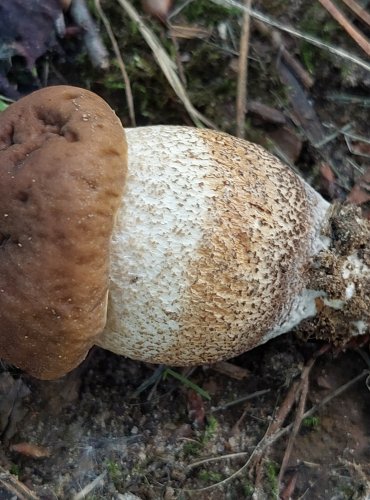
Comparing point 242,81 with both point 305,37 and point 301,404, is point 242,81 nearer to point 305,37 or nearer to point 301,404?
point 305,37

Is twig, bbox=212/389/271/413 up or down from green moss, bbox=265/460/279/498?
up

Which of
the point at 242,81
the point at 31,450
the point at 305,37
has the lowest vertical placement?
the point at 31,450

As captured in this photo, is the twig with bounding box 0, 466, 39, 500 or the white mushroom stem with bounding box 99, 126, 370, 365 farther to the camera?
the twig with bounding box 0, 466, 39, 500

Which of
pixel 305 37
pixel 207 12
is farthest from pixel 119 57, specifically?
pixel 305 37

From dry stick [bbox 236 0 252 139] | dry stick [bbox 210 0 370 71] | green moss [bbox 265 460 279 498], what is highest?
→ dry stick [bbox 210 0 370 71]

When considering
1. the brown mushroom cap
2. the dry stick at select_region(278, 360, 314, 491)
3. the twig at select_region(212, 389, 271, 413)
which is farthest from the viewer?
the twig at select_region(212, 389, 271, 413)

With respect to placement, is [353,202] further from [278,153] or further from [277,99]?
[277,99]

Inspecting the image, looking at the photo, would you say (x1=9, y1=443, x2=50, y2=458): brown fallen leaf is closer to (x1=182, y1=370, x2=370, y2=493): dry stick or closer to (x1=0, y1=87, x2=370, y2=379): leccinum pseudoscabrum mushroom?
(x1=0, y1=87, x2=370, y2=379): leccinum pseudoscabrum mushroom

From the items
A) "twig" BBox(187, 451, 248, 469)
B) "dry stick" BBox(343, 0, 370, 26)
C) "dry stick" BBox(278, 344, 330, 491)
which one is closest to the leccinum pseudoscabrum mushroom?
"dry stick" BBox(278, 344, 330, 491)
